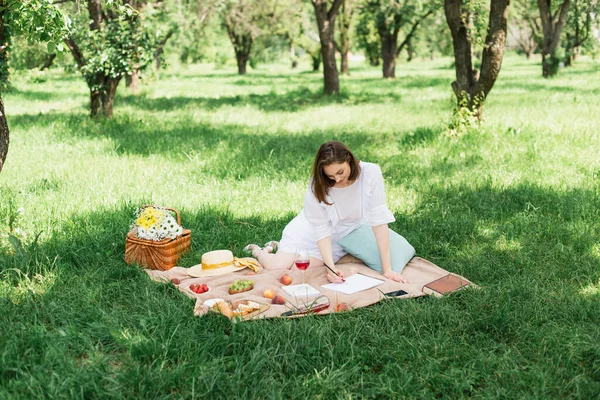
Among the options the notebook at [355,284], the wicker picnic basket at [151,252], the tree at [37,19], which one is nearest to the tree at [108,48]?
the tree at [37,19]

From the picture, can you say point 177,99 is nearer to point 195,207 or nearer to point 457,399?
point 195,207

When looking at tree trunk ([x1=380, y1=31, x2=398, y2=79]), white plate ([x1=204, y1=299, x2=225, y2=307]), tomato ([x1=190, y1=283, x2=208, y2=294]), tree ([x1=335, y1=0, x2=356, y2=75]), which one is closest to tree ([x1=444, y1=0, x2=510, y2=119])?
tomato ([x1=190, y1=283, x2=208, y2=294])

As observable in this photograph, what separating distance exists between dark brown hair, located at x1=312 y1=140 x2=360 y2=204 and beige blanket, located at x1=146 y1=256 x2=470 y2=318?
694mm

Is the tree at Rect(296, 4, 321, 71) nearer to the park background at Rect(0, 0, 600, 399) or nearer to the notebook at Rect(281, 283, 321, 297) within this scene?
the park background at Rect(0, 0, 600, 399)

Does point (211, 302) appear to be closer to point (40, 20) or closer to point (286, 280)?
point (286, 280)

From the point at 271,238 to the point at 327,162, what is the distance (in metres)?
1.60

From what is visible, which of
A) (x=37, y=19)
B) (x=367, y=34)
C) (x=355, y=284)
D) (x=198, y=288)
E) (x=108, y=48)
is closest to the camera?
(x=37, y=19)

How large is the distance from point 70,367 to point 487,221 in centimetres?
448

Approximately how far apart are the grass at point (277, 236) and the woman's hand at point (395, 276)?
369mm

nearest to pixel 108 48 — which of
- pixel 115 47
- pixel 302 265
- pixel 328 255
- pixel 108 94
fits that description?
pixel 115 47

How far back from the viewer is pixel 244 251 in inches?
228

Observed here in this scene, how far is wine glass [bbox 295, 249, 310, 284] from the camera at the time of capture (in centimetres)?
519

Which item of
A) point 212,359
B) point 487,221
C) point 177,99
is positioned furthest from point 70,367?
point 177,99

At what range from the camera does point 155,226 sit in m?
5.28
